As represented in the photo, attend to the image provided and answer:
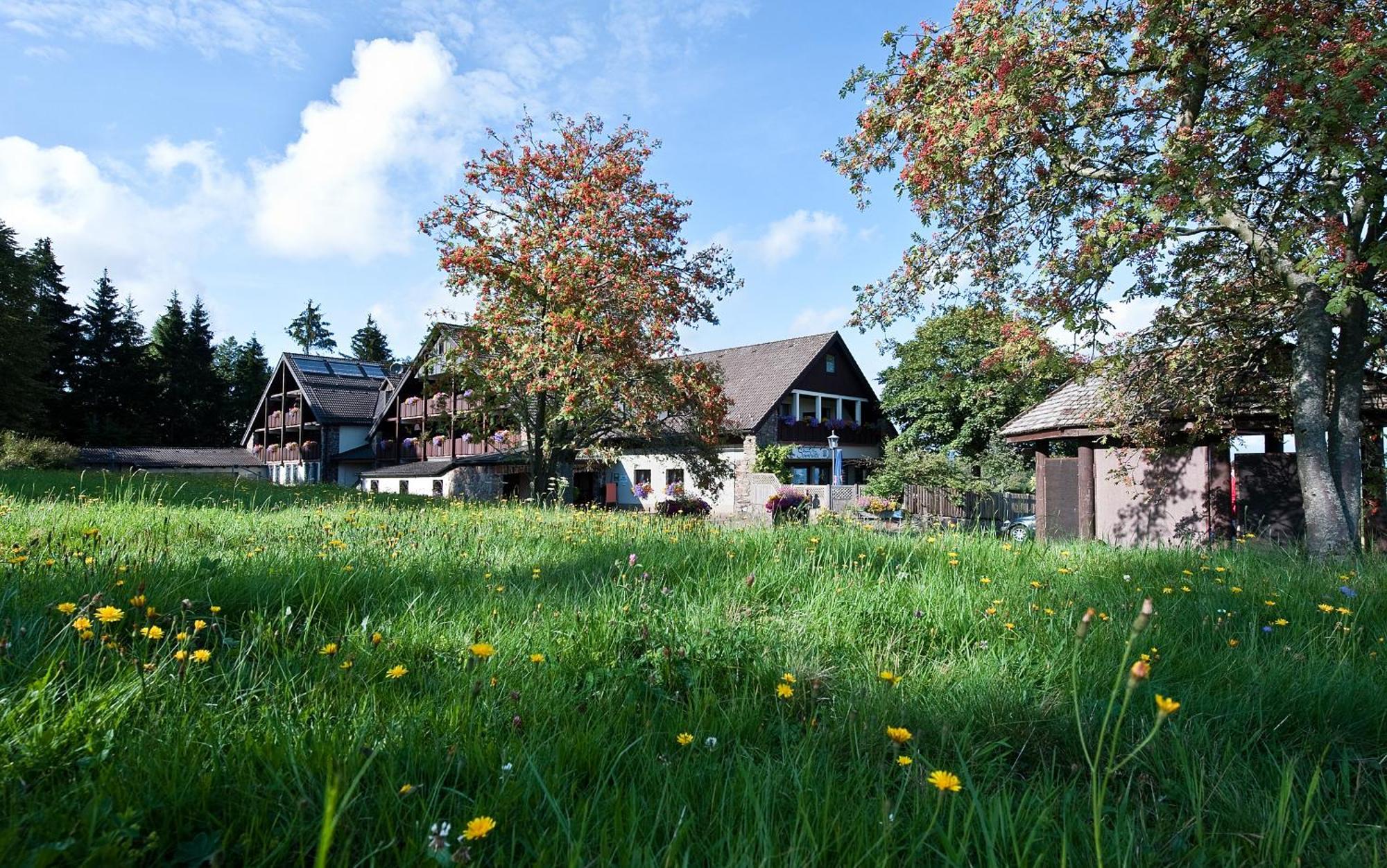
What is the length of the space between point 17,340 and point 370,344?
4060 centimetres

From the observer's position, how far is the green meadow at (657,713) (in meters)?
1.58

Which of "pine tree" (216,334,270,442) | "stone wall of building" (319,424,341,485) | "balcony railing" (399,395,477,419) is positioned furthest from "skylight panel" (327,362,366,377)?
"pine tree" (216,334,270,442)

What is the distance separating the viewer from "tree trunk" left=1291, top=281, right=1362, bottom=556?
7.93 m

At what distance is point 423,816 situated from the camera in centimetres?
160

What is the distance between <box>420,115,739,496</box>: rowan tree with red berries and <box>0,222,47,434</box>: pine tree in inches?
1088

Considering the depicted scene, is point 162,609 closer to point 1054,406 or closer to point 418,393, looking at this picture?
point 1054,406

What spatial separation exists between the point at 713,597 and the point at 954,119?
6.95 meters

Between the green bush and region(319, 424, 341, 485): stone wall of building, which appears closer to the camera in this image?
the green bush

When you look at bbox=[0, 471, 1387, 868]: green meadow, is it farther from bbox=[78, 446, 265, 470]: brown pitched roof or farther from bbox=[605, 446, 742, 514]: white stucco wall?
bbox=[78, 446, 265, 470]: brown pitched roof

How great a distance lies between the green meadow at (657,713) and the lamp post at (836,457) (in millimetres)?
26332

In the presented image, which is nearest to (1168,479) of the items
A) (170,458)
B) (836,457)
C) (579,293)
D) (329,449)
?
(579,293)

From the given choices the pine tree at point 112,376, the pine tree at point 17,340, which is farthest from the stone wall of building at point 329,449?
the pine tree at point 112,376

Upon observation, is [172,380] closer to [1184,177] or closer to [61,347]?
[61,347]

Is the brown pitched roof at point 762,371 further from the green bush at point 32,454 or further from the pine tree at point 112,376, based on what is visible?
the pine tree at point 112,376
